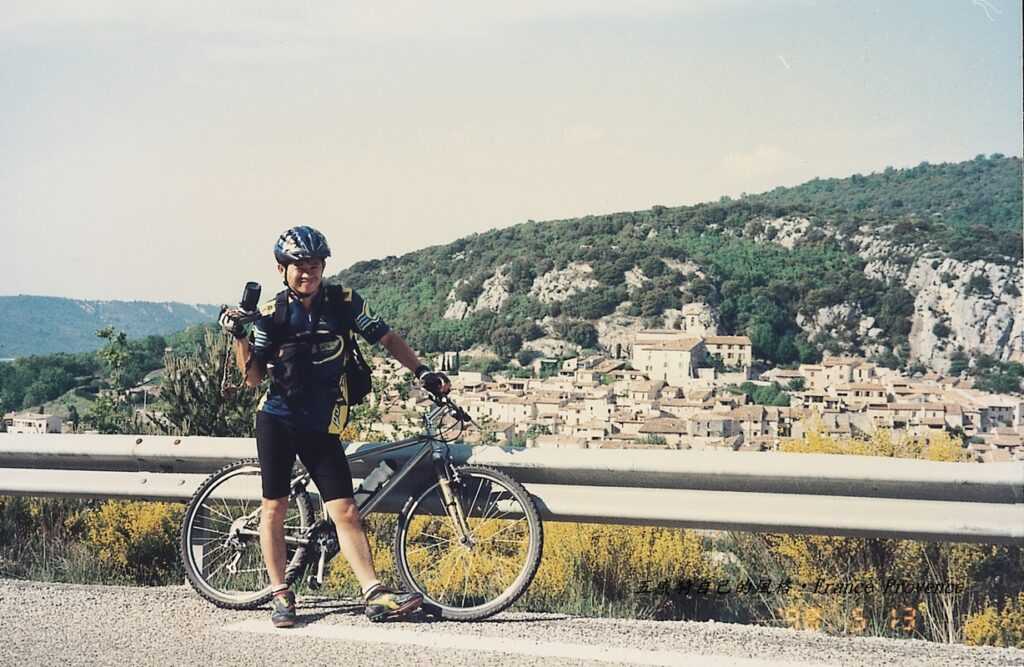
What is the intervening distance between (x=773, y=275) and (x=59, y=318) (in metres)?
56.2

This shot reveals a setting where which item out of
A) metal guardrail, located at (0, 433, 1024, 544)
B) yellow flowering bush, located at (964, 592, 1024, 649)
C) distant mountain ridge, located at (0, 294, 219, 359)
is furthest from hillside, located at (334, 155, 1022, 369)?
yellow flowering bush, located at (964, 592, 1024, 649)

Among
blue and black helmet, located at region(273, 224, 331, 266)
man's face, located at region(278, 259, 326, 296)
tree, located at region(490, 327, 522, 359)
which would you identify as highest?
tree, located at region(490, 327, 522, 359)

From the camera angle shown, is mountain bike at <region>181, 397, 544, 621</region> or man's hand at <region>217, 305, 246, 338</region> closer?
man's hand at <region>217, 305, 246, 338</region>

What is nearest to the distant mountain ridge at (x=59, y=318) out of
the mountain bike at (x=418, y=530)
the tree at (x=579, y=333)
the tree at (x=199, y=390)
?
the tree at (x=199, y=390)

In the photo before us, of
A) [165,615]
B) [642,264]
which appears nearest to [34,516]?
[165,615]

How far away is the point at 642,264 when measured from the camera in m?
86.1

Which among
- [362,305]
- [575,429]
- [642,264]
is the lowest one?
[575,429]

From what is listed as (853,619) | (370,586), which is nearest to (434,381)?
(370,586)

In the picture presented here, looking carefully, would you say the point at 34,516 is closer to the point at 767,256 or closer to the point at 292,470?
the point at 292,470

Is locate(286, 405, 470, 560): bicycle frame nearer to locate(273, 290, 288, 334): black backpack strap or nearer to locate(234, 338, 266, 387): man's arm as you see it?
locate(234, 338, 266, 387): man's arm

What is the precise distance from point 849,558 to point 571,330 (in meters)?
71.9

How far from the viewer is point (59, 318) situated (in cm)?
3152

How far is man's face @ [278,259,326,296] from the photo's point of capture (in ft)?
14.9

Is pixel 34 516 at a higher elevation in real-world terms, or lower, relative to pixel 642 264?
lower
